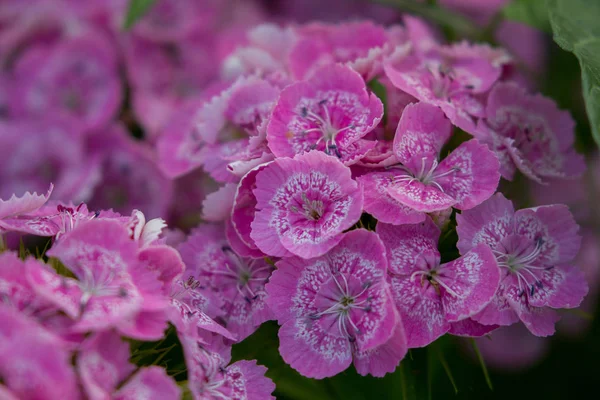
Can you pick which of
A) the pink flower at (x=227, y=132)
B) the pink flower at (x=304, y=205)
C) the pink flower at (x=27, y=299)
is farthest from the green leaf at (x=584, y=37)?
the pink flower at (x=27, y=299)

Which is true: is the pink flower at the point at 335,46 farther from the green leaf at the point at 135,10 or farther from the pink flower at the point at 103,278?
the pink flower at the point at 103,278

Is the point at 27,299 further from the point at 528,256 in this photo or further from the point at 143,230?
the point at 528,256

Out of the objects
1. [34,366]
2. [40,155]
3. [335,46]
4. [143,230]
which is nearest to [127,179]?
[40,155]

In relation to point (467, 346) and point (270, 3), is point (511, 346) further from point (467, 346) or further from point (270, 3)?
point (270, 3)

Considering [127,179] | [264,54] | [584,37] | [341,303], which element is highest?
[584,37]

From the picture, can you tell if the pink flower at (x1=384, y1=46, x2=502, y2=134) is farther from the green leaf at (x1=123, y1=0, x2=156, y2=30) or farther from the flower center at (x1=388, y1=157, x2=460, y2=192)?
the green leaf at (x1=123, y1=0, x2=156, y2=30)

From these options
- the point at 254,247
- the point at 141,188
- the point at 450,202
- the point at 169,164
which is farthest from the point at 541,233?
the point at 141,188
